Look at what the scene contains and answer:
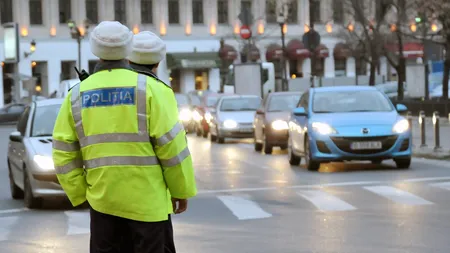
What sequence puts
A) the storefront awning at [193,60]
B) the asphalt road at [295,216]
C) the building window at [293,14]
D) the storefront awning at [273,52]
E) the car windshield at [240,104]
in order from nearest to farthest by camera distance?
the asphalt road at [295,216] → the car windshield at [240,104] → the storefront awning at [193,60] → the building window at [293,14] → the storefront awning at [273,52]

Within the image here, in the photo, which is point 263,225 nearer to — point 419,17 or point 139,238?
point 139,238

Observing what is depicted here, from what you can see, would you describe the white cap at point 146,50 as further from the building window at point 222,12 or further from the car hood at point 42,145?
the building window at point 222,12

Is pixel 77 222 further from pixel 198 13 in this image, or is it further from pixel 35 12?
pixel 198 13

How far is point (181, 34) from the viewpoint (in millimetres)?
79562

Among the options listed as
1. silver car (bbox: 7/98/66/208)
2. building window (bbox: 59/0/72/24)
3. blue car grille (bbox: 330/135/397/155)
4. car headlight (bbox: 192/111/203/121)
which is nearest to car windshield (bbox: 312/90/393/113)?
blue car grille (bbox: 330/135/397/155)

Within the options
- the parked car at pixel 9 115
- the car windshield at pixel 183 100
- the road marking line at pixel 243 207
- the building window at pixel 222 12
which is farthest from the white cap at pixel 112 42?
the building window at pixel 222 12

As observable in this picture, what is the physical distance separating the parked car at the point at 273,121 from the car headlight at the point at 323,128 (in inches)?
308

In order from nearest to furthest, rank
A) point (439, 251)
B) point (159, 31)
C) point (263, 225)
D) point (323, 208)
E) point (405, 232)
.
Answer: point (439, 251) < point (405, 232) < point (263, 225) < point (323, 208) < point (159, 31)

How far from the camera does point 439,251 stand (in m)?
9.44

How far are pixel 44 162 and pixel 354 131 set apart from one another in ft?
21.6

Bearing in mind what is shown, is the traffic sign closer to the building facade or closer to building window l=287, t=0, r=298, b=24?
the building facade

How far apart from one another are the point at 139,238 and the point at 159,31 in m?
73.6

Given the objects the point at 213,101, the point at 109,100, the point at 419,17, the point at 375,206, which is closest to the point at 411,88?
the point at 419,17

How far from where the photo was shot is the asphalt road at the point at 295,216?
33.3ft
